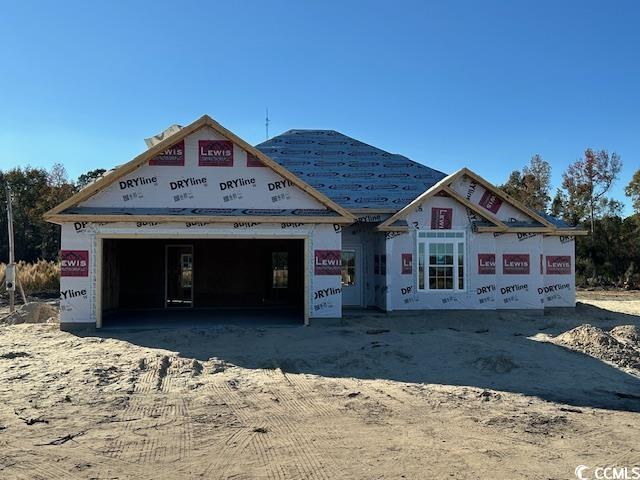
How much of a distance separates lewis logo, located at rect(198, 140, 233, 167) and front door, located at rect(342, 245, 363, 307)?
6.04 m

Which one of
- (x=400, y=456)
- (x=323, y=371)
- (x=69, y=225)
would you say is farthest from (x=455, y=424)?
(x=69, y=225)

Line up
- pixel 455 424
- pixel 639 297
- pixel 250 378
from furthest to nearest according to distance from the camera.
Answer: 1. pixel 639 297
2. pixel 250 378
3. pixel 455 424

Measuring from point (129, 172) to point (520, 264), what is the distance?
12585mm

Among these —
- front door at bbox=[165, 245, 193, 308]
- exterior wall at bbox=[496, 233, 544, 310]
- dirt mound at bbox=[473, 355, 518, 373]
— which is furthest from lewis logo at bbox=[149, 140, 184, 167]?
exterior wall at bbox=[496, 233, 544, 310]

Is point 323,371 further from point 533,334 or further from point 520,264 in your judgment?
point 520,264

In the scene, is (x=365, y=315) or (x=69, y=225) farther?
(x=365, y=315)

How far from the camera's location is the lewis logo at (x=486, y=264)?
18078 mm

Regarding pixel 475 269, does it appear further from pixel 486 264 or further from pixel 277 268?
pixel 277 268

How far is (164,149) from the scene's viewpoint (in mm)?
15047

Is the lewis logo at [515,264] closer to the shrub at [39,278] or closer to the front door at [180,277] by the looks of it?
the front door at [180,277]

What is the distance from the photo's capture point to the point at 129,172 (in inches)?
587

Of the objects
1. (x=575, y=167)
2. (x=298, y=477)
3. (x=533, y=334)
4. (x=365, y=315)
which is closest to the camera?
(x=298, y=477)

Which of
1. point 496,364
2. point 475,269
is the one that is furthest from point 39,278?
point 496,364

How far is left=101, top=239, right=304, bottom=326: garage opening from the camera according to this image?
20.5 meters
